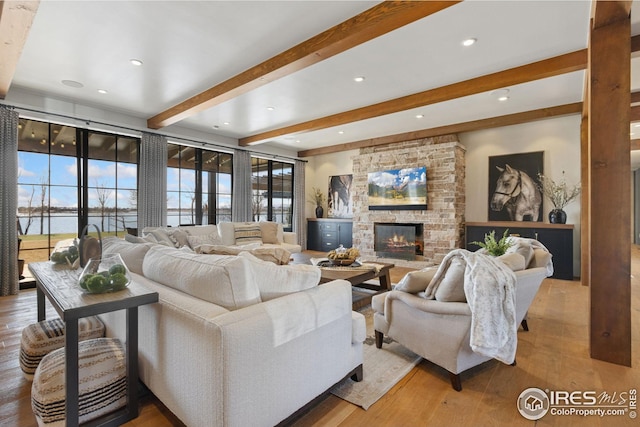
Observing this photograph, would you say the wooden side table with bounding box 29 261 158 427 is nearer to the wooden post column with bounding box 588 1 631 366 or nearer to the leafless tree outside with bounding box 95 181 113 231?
the wooden post column with bounding box 588 1 631 366

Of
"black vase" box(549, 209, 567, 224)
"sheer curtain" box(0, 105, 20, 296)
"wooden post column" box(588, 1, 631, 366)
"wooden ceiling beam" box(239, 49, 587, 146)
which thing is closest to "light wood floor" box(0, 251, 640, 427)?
"wooden post column" box(588, 1, 631, 366)

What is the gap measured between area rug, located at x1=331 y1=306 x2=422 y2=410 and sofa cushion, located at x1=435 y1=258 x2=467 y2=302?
610mm

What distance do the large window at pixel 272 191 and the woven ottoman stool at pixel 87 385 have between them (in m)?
5.70

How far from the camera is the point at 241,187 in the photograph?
6832mm

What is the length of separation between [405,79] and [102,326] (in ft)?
13.0

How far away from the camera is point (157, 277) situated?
188 cm

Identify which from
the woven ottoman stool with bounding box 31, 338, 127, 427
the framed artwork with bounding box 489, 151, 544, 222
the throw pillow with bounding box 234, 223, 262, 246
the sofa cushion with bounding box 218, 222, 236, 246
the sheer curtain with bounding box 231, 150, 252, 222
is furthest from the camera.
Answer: the sheer curtain with bounding box 231, 150, 252, 222

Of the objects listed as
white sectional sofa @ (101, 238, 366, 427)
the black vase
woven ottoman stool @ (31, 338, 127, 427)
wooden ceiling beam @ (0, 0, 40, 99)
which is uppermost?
wooden ceiling beam @ (0, 0, 40, 99)

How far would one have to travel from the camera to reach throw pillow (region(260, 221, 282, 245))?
602cm

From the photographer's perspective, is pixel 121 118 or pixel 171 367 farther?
pixel 121 118

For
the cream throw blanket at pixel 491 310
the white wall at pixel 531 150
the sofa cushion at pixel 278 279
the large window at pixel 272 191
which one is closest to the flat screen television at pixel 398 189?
the white wall at pixel 531 150

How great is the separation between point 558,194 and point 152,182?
6953 mm

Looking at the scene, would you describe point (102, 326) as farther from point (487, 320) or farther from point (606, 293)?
point (606, 293)

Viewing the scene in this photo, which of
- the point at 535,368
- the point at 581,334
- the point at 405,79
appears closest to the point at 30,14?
the point at 405,79
